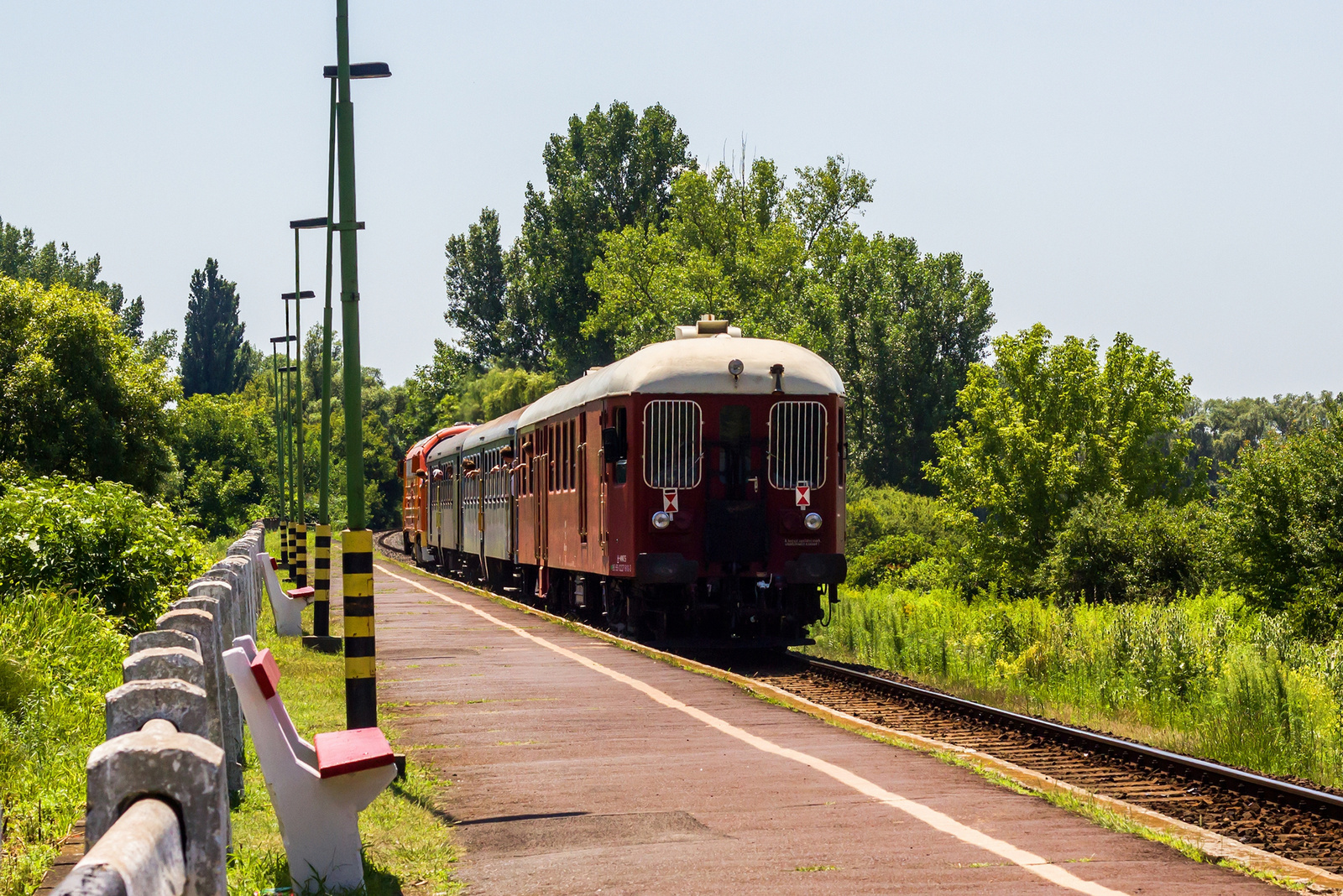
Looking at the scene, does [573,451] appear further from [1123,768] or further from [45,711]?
[1123,768]

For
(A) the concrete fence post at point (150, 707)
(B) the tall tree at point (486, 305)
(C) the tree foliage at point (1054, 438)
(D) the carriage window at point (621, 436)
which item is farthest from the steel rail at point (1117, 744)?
(B) the tall tree at point (486, 305)

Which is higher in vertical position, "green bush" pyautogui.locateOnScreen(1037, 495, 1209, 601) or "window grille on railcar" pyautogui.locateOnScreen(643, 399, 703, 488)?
"window grille on railcar" pyautogui.locateOnScreen(643, 399, 703, 488)

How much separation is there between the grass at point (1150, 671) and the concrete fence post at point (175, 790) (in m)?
10.3

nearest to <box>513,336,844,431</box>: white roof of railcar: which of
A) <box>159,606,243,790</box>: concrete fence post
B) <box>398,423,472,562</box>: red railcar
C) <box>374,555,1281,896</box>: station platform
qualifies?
<box>374,555,1281,896</box>: station platform

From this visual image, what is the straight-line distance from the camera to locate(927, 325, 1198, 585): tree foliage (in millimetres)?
55219

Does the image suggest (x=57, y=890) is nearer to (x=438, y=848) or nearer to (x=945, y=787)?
(x=438, y=848)

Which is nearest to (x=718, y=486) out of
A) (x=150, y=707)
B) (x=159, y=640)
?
(x=159, y=640)

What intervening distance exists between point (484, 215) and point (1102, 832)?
8507cm

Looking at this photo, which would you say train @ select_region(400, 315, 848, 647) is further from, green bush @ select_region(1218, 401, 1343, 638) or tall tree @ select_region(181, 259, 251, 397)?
tall tree @ select_region(181, 259, 251, 397)

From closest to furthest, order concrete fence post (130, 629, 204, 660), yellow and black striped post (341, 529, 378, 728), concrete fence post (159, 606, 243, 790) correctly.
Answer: concrete fence post (130, 629, 204, 660) < concrete fence post (159, 606, 243, 790) < yellow and black striped post (341, 529, 378, 728)

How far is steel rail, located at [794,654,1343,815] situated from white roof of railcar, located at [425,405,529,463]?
12835 mm

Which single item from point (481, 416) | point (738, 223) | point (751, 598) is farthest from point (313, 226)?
point (481, 416)

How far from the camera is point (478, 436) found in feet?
105

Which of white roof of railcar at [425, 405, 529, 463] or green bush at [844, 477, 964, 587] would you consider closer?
white roof of railcar at [425, 405, 529, 463]
